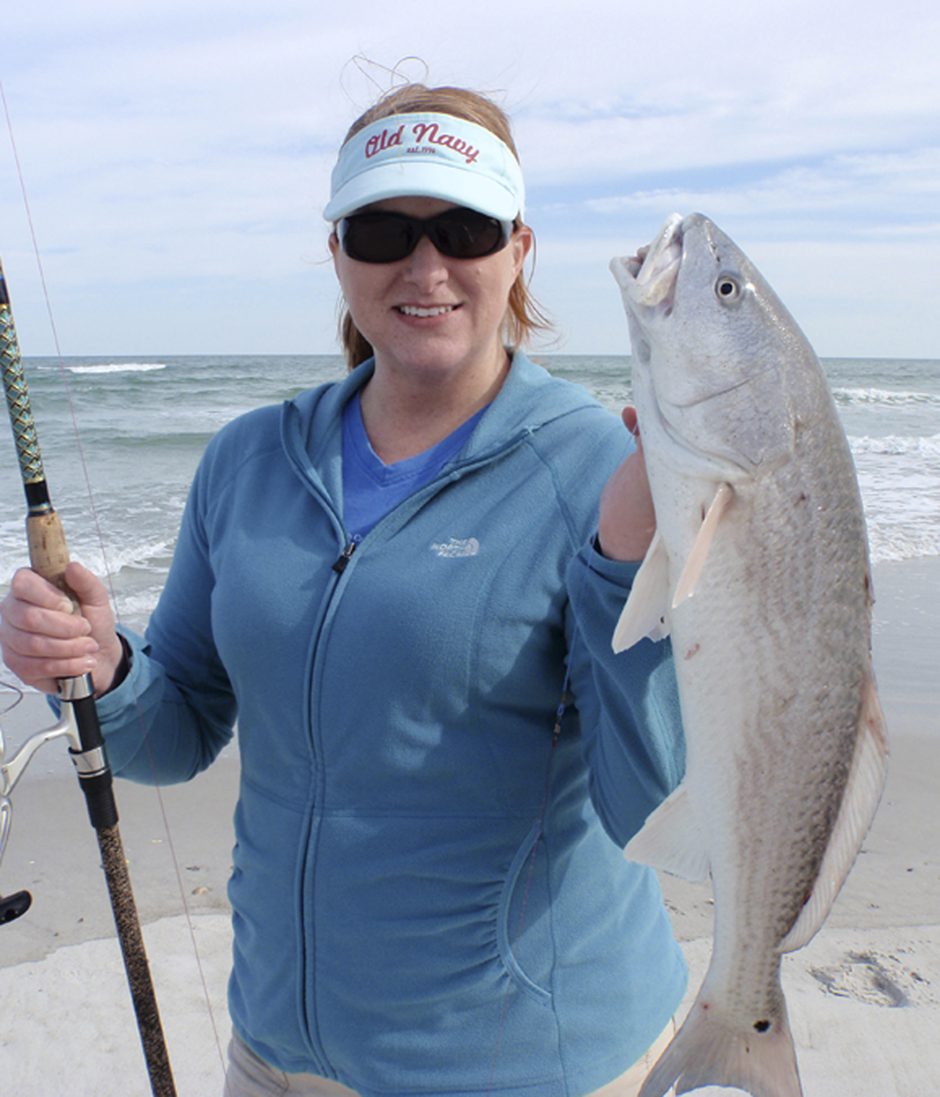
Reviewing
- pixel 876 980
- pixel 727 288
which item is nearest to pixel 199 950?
pixel 876 980

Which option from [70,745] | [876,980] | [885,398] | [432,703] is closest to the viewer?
[432,703]

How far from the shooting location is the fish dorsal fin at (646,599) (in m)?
1.53

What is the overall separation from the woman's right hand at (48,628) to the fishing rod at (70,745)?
0.12ft

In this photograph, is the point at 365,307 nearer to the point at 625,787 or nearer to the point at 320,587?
the point at 320,587

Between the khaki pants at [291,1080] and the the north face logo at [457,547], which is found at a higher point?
the the north face logo at [457,547]

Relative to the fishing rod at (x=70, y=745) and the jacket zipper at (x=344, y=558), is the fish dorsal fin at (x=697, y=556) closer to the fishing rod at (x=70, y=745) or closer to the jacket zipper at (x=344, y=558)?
the jacket zipper at (x=344, y=558)

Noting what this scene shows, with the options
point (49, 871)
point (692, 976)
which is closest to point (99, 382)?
point (49, 871)

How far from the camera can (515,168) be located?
216 cm

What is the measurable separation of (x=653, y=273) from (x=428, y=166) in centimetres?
60

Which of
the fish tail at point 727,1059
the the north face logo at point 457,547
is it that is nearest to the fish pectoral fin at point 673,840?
the fish tail at point 727,1059

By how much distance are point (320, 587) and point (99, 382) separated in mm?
30922

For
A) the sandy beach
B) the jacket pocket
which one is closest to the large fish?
the jacket pocket

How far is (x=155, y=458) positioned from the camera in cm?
1683

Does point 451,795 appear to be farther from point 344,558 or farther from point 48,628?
point 48,628
